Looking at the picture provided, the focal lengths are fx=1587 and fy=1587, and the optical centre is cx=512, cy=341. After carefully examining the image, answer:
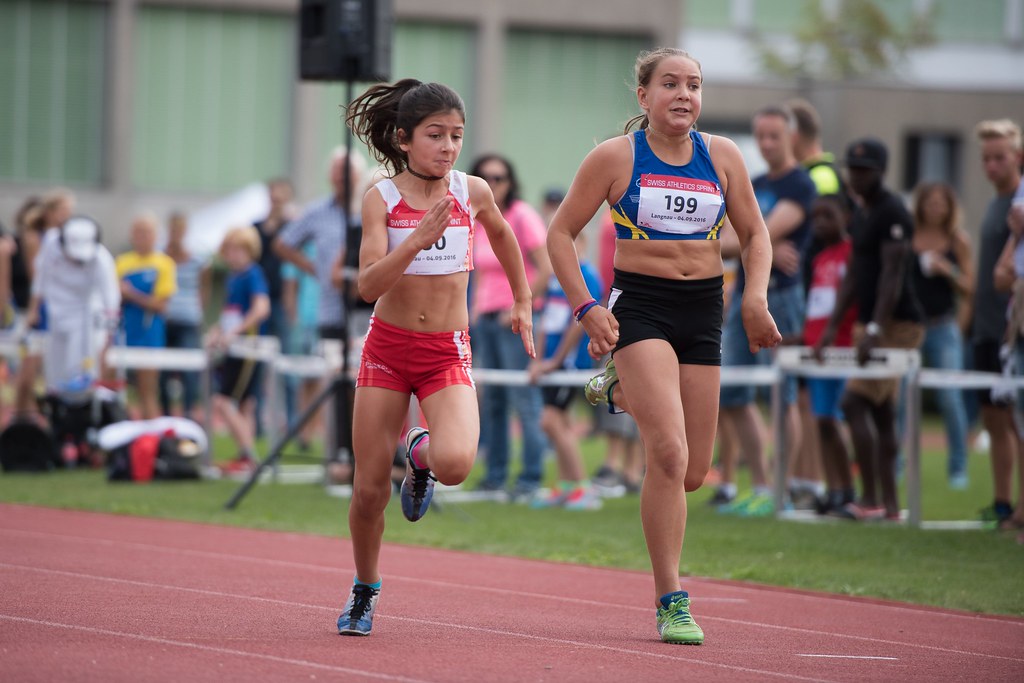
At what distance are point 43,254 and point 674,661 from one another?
10541mm

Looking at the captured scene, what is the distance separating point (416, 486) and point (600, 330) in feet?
3.28

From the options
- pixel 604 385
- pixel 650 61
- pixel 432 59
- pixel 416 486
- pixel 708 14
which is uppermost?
pixel 708 14

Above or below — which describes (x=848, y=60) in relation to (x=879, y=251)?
above

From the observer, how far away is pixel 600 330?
654cm

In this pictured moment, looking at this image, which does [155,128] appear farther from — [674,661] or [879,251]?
[674,661]

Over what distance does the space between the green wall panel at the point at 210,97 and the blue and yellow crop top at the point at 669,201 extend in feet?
76.4

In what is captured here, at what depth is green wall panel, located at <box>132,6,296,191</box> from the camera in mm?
28781

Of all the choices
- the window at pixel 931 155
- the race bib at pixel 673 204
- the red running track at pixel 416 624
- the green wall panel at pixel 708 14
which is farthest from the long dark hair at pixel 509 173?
the green wall panel at pixel 708 14

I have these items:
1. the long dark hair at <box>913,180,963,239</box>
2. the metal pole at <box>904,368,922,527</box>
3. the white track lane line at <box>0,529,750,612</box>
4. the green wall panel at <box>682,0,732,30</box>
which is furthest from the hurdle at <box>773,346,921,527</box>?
the green wall panel at <box>682,0,732,30</box>

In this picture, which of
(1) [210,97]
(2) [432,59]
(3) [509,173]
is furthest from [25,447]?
(2) [432,59]

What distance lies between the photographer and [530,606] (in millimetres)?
7684

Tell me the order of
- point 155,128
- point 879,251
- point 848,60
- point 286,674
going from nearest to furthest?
point 286,674
point 879,251
point 155,128
point 848,60

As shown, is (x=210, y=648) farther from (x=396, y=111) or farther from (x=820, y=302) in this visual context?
(x=820, y=302)

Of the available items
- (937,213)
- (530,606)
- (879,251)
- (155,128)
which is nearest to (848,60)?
(155,128)
